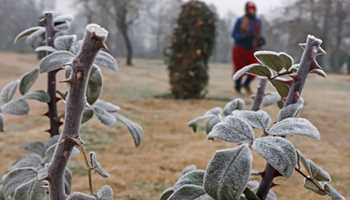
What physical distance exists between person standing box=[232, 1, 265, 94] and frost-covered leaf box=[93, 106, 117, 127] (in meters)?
6.08

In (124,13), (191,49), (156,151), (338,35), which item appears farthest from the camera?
(338,35)

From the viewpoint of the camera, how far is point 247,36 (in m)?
7.20

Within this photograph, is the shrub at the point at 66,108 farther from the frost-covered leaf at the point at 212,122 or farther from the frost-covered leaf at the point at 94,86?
the frost-covered leaf at the point at 212,122

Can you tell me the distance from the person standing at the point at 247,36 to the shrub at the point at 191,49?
58 cm

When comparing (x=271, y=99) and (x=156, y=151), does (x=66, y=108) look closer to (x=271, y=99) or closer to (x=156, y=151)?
(x=271, y=99)

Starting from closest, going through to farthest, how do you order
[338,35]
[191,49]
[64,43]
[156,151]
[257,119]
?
[257,119] → [64,43] → [156,151] → [191,49] → [338,35]

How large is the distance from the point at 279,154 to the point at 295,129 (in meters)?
0.05

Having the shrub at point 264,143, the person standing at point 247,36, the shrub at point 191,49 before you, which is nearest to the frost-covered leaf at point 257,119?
the shrub at point 264,143

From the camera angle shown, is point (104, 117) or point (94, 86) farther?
point (104, 117)

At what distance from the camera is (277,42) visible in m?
34.9

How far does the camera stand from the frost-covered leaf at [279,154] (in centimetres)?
62

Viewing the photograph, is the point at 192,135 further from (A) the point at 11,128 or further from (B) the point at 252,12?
(B) the point at 252,12

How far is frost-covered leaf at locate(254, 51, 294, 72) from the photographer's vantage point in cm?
75

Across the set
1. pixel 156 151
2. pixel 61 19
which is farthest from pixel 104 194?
pixel 156 151
